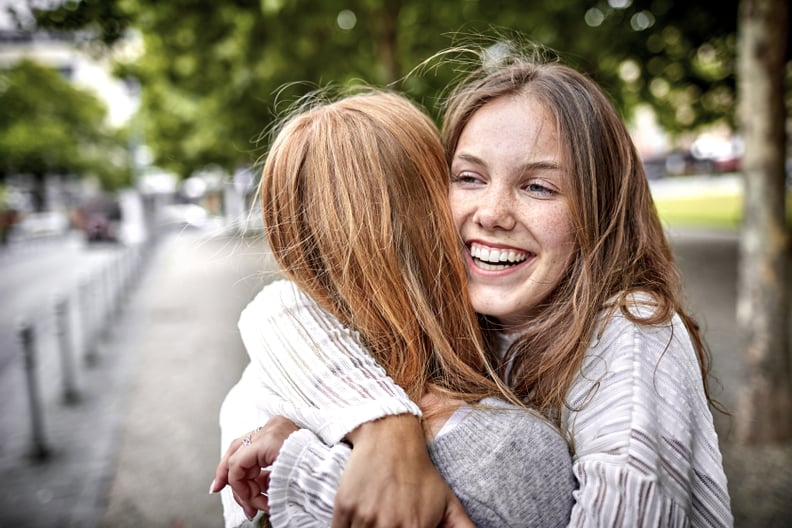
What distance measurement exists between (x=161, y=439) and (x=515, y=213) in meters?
4.92

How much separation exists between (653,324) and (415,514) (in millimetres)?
749

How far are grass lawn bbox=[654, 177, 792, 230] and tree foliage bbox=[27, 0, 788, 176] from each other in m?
6.58

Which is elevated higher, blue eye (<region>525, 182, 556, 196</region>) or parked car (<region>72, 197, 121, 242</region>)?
blue eye (<region>525, 182, 556, 196</region>)

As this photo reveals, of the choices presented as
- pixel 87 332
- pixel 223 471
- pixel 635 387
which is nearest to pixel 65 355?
pixel 87 332

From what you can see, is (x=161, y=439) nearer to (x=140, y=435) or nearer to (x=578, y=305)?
(x=140, y=435)

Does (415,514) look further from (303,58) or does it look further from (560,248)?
(303,58)

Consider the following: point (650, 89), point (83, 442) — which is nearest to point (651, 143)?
point (650, 89)

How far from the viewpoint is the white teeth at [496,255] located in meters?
1.82

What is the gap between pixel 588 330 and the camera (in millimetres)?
1728

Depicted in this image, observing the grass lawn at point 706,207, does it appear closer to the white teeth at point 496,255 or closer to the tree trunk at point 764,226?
the tree trunk at point 764,226

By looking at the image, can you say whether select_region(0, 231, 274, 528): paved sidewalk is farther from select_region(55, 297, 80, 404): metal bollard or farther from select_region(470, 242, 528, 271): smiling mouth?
select_region(470, 242, 528, 271): smiling mouth

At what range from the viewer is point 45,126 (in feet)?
163

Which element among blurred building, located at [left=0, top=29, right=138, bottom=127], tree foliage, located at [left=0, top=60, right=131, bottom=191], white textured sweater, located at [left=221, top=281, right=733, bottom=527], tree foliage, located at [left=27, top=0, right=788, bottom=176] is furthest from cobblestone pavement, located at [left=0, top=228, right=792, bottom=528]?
blurred building, located at [left=0, top=29, right=138, bottom=127]

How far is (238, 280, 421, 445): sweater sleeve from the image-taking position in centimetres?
144
